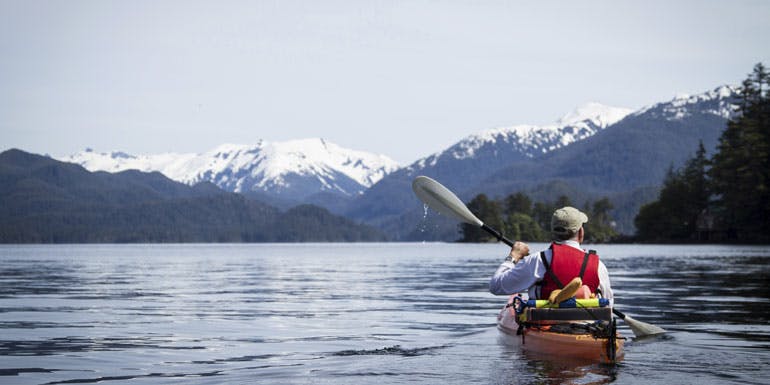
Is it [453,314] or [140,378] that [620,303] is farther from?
[140,378]

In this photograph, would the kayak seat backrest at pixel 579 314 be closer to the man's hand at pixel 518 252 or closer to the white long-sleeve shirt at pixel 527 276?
the white long-sleeve shirt at pixel 527 276

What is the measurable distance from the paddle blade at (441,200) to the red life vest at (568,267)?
4533 millimetres

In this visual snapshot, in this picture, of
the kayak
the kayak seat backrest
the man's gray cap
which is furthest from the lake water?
the man's gray cap

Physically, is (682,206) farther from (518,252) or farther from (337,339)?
(518,252)

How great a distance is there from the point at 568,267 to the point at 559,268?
151mm

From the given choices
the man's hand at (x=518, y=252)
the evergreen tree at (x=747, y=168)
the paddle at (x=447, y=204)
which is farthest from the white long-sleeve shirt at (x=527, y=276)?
the evergreen tree at (x=747, y=168)

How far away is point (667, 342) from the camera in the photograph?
18.8 meters

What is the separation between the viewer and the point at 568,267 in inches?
587

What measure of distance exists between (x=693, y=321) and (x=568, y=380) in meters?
11.0

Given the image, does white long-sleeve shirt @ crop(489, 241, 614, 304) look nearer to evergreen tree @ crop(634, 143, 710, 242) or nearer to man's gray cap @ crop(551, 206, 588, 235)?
man's gray cap @ crop(551, 206, 588, 235)

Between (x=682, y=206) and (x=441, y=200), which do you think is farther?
(x=682, y=206)

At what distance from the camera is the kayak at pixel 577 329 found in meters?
14.7

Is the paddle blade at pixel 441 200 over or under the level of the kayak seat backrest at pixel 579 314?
over

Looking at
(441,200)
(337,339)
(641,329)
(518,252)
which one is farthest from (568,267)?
(337,339)
